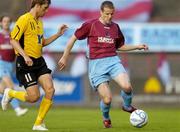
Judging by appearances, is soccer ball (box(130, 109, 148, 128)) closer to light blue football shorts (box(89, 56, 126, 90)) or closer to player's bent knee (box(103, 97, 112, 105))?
player's bent knee (box(103, 97, 112, 105))

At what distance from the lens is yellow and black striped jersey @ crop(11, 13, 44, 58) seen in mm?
12043

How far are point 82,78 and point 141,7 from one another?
5198 millimetres

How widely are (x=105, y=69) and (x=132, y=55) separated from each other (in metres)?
14.3

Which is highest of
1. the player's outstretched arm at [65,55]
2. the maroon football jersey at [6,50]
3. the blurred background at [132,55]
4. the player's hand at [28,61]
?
the player's hand at [28,61]

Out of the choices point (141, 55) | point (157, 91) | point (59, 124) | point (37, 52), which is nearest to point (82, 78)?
point (157, 91)

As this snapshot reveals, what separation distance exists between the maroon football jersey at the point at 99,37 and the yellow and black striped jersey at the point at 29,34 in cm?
80

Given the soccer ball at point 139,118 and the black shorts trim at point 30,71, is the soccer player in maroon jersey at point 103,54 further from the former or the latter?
the black shorts trim at point 30,71

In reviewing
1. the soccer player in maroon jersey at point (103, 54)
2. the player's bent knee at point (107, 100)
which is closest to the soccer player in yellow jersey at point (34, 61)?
the soccer player in maroon jersey at point (103, 54)

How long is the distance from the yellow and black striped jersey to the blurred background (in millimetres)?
10830

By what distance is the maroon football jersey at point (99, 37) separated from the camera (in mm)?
12711

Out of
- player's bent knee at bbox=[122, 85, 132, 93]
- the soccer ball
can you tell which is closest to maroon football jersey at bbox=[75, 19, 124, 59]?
player's bent knee at bbox=[122, 85, 132, 93]

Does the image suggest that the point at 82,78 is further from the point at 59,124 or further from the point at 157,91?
the point at 59,124

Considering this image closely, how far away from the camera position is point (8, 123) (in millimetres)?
14039

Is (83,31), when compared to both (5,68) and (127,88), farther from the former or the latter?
(5,68)
